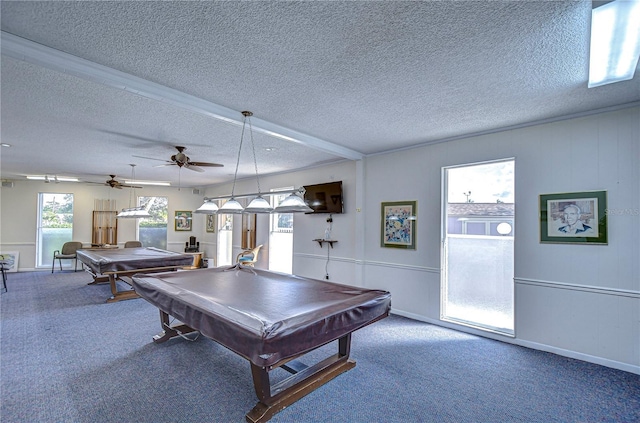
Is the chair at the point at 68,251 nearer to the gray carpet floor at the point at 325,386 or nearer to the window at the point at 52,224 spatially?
the window at the point at 52,224

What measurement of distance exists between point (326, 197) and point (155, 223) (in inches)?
252

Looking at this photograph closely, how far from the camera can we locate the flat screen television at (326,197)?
5.36m

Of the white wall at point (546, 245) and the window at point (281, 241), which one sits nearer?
the white wall at point (546, 245)

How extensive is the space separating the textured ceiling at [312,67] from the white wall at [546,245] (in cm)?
31

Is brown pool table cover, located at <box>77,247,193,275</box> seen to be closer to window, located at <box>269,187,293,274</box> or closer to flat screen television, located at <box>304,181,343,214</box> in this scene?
window, located at <box>269,187,293,274</box>

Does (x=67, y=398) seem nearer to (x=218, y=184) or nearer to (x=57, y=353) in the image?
(x=57, y=353)

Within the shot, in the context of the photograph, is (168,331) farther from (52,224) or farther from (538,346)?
(52,224)

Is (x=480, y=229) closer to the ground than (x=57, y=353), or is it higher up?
higher up

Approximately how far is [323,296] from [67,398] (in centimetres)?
215

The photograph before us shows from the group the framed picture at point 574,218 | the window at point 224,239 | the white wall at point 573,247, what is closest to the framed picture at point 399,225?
the white wall at point 573,247

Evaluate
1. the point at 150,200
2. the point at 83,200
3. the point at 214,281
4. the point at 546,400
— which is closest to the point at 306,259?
the point at 214,281

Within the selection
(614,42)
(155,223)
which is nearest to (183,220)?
(155,223)

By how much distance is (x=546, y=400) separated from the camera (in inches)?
94.0

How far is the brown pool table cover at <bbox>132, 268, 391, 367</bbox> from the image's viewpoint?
5.93 feet
